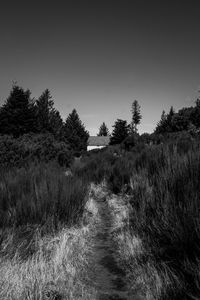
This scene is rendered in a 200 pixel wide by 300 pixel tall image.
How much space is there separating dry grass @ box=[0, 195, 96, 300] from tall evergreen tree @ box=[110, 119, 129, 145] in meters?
42.7

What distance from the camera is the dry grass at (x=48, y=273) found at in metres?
1.98

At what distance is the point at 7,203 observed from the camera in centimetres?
340

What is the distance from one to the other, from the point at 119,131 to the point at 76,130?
9421 millimetres

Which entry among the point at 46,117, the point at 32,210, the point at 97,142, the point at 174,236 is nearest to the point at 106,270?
the point at 174,236

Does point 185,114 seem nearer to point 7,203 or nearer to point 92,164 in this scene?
point 92,164

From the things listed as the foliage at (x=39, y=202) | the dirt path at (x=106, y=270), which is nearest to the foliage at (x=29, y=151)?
the foliage at (x=39, y=202)

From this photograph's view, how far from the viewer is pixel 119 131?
152 ft

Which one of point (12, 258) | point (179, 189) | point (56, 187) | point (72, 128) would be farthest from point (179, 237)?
point (72, 128)

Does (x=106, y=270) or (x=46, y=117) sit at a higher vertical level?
(x=46, y=117)

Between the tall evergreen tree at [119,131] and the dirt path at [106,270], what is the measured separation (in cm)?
4166

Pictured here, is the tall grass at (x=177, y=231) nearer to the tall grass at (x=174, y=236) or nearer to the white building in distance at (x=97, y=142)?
the tall grass at (x=174, y=236)

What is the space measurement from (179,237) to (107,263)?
1143 mm

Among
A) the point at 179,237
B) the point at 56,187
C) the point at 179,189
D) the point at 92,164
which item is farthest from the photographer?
the point at 92,164

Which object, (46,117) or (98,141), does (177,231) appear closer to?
(46,117)
